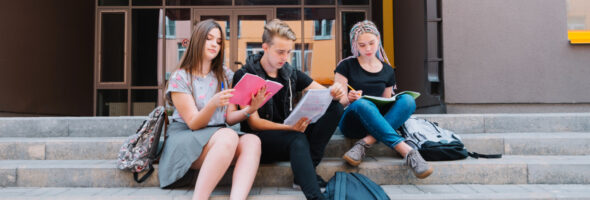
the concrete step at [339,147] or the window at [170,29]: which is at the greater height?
the window at [170,29]

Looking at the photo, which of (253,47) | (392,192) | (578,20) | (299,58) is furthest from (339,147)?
(253,47)

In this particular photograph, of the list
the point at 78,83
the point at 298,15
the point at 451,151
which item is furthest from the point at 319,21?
the point at 451,151

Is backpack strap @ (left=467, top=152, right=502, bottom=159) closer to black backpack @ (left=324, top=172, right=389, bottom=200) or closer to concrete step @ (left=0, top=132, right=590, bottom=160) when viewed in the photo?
concrete step @ (left=0, top=132, right=590, bottom=160)

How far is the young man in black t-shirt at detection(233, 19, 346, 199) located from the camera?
2.45 metres

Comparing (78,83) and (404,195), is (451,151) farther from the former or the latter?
(78,83)

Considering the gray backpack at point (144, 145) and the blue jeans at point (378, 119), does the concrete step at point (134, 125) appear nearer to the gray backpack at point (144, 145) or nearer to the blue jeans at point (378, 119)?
the blue jeans at point (378, 119)

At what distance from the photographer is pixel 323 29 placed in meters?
8.12

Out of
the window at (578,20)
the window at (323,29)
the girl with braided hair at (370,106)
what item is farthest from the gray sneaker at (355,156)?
the window at (323,29)

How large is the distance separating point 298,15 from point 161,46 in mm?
2894

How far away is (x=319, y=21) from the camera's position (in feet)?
26.6

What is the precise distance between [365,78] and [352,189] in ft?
3.59

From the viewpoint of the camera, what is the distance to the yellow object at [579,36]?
4.80 metres

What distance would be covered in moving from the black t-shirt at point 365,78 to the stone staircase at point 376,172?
47 cm

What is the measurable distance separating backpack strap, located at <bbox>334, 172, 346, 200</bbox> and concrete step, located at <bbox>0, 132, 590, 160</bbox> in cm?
71
